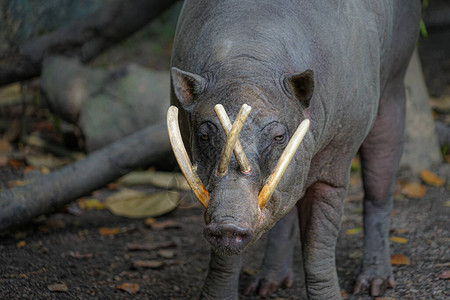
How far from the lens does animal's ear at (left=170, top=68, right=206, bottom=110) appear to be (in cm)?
298

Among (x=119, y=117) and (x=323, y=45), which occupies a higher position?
(x=323, y=45)

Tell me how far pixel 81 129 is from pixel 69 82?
19.7 inches

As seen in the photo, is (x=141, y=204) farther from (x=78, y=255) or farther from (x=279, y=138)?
(x=279, y=138)

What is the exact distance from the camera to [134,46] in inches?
426

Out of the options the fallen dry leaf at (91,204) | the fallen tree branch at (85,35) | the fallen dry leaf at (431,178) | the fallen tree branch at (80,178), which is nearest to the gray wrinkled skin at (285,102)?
the fallen tree branch at (80,178)

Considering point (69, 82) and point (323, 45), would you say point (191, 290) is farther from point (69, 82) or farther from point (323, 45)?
point (69, 82)

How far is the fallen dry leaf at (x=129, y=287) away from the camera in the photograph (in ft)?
13.2

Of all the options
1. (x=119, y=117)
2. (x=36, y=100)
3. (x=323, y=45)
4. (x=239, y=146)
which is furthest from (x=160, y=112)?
(x=239, y=146)

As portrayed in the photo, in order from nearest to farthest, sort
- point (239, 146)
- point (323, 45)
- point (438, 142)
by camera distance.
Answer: point (239, 146) → point (323, 45) → point (438, 142)

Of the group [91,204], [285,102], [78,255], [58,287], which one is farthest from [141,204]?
[285,102]

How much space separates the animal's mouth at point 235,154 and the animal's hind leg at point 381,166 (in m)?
1.75

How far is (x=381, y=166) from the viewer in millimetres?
4395

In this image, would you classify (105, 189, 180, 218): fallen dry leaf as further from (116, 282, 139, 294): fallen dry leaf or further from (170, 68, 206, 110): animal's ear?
(170, 68, 206, 110): animal's ear

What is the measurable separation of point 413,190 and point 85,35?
3.49 meters
